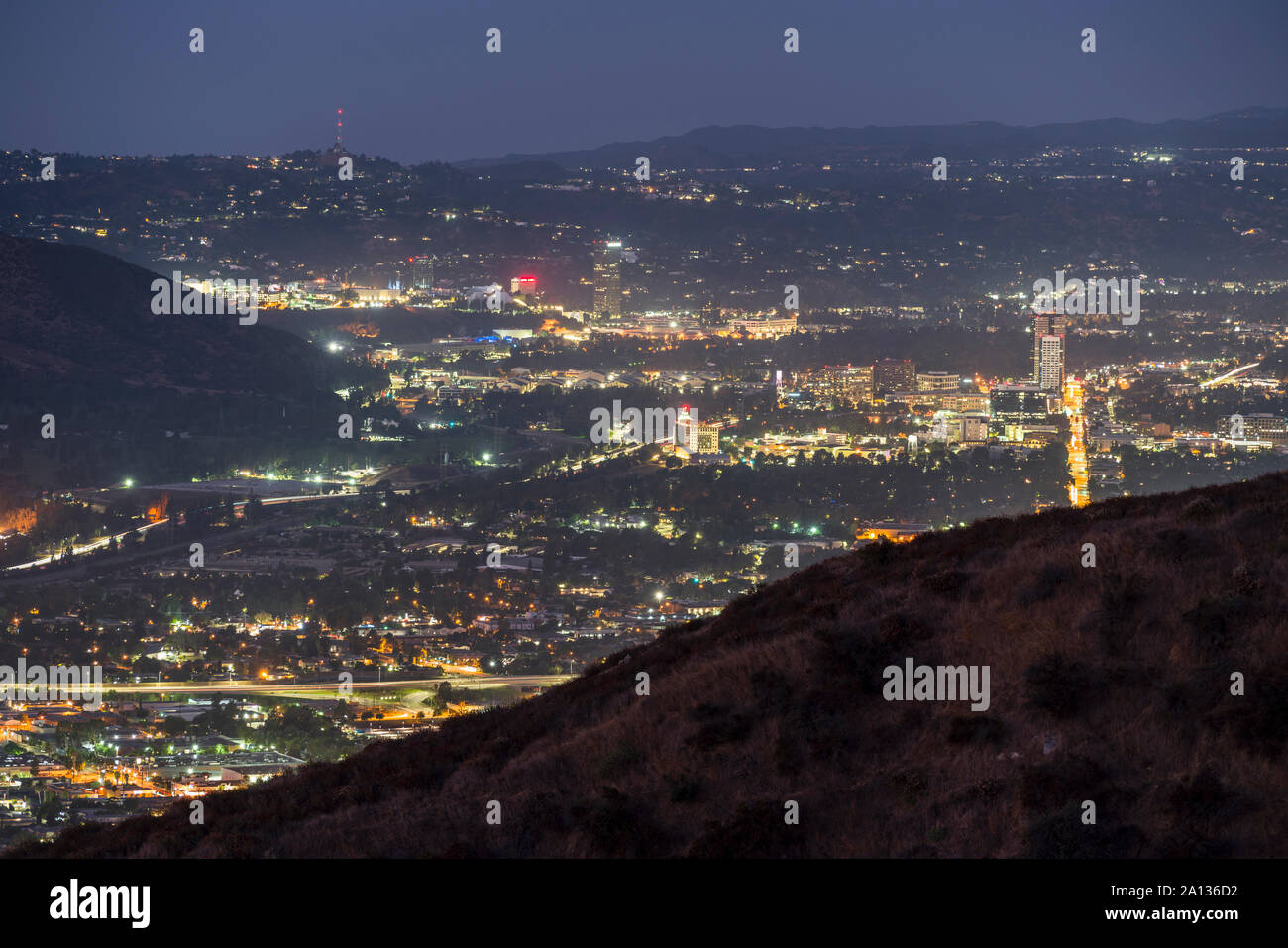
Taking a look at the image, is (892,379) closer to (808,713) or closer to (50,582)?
(50,582)

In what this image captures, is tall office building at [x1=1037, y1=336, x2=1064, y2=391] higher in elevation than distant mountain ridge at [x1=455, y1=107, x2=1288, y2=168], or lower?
lower

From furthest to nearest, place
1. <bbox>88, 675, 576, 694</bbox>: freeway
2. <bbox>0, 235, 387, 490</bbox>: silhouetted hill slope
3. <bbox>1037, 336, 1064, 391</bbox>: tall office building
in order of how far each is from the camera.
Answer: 1. <bbox>1037, 336, 1064, 391</bbox>: tall office building
2. <bbox>0, 235, 387, 490</bbox>: silhouetted hill slope
3. <bbox>88, 675, 576, 694</bbox>: freeway

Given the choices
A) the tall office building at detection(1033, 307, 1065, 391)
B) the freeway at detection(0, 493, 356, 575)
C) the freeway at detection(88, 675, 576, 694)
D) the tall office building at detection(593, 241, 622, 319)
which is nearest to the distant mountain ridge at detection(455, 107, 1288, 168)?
the tall office building at detection(593, 241, 622, 319)

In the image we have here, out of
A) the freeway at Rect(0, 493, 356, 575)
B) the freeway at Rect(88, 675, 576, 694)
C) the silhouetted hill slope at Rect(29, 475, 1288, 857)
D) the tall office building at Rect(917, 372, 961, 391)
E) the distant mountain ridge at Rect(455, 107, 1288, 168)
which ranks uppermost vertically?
the distant mountain ridge at Rect(455, 107, 1288, 168)

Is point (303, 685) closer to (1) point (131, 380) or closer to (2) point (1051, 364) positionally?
(1) point (131, 380)

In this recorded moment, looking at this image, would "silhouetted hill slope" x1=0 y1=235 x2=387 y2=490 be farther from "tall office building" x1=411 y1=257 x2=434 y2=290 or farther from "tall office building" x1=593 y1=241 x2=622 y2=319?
"tall office building" x1=593 y1=241 x2=622 y2=319

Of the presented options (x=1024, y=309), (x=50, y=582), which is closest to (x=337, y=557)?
(x=50, y=582)

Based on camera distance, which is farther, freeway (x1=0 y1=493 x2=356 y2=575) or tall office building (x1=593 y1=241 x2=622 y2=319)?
tall office building (x1=593 y1=241 x2=622 y2=319)

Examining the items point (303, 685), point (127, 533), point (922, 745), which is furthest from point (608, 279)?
point (922, 745)
